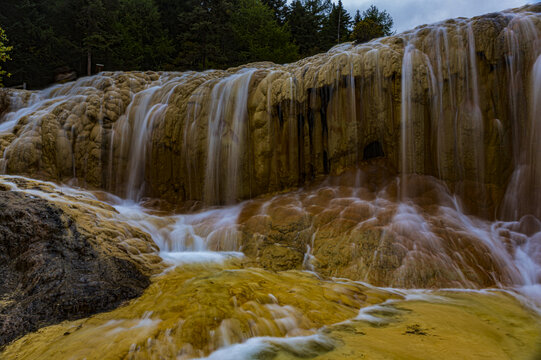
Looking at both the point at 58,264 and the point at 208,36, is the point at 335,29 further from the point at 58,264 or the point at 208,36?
the point at 58,264

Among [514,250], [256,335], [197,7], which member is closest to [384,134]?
[514,250]

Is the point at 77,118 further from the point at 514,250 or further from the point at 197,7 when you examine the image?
the point at 197,7

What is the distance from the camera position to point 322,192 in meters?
7.36

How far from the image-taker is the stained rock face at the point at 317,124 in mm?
6387

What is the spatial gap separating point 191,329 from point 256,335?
2.12 feet

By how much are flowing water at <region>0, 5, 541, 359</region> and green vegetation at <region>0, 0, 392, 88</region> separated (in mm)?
11481

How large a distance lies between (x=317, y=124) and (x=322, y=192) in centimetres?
202

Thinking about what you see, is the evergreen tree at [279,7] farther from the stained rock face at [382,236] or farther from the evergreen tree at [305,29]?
the stained rock face at [382,236]

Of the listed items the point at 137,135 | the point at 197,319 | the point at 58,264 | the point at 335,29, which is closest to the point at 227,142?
the point at 137,135

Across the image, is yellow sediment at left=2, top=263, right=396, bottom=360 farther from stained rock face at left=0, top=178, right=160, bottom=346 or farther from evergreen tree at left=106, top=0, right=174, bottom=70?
evergreen tree at left=106, top=0, right=174, bottom=70

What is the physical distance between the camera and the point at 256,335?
2.90 meters

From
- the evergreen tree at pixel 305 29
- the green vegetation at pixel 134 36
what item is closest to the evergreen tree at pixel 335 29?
the evergreen tree at pixel 305 29

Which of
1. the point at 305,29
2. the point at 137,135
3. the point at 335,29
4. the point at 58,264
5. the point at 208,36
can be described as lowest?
the point at 58,264

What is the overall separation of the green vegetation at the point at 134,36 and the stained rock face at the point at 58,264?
18308mm
